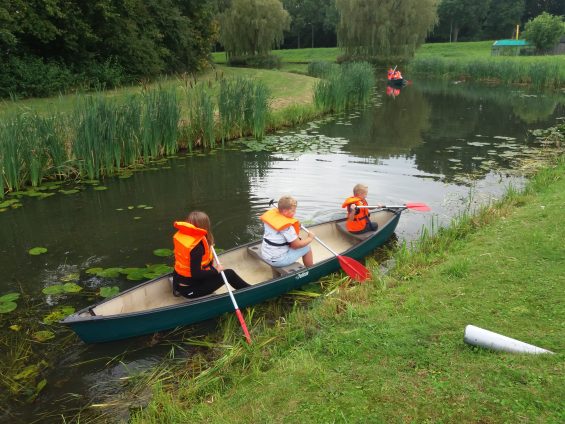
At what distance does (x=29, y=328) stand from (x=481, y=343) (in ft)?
15.4

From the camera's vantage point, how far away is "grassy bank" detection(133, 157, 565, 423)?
3168 mm

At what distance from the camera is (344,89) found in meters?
20.8

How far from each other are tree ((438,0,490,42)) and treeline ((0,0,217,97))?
50870 millimetres

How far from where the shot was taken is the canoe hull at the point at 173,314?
4711 mm

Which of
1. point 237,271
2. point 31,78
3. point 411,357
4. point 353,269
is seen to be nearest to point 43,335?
point 237,271

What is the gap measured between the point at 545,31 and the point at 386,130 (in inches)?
1445

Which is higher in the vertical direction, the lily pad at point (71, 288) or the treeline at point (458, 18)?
the treeline at point (458, 18)

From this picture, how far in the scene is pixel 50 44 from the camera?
21344 mm

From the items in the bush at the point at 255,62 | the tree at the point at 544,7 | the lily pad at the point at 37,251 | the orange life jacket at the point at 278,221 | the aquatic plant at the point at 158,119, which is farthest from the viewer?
Result: the tree at the point at 544,7

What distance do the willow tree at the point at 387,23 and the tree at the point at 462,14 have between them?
1290 inches

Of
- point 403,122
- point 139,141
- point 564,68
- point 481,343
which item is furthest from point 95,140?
point 564,68

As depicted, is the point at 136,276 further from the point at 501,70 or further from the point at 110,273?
the point at 501,70

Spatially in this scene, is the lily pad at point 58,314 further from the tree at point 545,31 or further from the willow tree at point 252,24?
the tree at point 545,31

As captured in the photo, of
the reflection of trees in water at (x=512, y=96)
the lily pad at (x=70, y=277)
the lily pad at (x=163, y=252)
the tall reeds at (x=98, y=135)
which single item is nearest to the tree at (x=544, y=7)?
the reflection of trees in water at (x=512, y=96)
